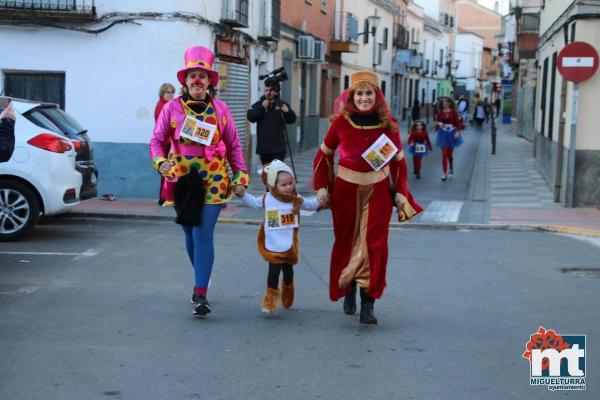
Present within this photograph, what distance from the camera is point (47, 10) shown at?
14.5 metres

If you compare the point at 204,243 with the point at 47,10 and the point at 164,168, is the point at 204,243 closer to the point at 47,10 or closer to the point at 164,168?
the point at 164,168

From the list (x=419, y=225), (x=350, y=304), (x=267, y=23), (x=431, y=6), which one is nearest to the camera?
(x=350, y=304)

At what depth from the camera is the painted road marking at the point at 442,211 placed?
13.0 meters

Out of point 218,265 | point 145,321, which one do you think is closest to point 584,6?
point 218,265

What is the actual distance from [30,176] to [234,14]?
23.0 ft

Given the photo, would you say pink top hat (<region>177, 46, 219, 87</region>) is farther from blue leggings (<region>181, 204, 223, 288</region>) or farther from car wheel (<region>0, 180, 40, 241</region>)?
car wheel (<region>0, 180, 40, 241</region>)

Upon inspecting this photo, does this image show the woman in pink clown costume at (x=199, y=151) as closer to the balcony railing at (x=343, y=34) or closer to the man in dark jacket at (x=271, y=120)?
the man in dark jacket at (x=271, y=120)

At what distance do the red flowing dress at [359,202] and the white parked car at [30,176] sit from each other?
4.58 metres

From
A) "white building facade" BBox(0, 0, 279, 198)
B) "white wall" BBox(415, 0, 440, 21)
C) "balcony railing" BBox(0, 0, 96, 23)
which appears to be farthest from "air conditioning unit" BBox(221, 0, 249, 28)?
"white wall" BBox(415, 0, 440, 21)

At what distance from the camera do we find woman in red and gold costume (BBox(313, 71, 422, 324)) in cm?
649

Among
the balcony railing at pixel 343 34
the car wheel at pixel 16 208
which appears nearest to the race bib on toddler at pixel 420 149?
the car wheel at pixel 16 208

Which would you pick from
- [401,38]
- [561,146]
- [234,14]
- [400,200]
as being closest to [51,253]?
[400,200]

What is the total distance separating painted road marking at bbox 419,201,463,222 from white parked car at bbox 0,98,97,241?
5109mm

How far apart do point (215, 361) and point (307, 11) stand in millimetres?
21853
